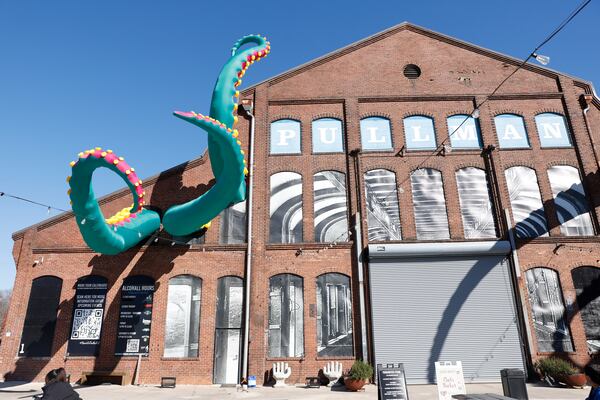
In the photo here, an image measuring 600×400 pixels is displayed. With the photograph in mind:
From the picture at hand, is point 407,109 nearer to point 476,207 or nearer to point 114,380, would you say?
point 476,207

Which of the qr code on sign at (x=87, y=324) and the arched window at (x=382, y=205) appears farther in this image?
the arched window at (x=382, y=205)

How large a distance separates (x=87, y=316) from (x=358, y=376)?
35.2ft

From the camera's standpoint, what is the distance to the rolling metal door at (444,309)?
628 inches

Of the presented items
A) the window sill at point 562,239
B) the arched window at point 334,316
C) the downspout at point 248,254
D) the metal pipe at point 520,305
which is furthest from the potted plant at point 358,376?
the window sill at point 562,239

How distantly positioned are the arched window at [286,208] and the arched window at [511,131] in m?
9.42

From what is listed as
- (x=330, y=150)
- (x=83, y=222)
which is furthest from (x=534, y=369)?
(x=83, y=222)

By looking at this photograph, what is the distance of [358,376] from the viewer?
14.3 m

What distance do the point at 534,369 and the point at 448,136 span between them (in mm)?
10011

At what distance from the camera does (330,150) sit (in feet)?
62.6

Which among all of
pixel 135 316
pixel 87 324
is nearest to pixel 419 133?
pixel 135 316

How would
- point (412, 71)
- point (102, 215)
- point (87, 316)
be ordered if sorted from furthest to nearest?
point (412, 71)
point (87, 316)
point (102, 215)

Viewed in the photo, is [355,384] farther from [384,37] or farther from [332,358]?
[384,37]

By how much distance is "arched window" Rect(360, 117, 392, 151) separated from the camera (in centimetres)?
1914

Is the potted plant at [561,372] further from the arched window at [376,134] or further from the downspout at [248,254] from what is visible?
the downspout at [248,254]
